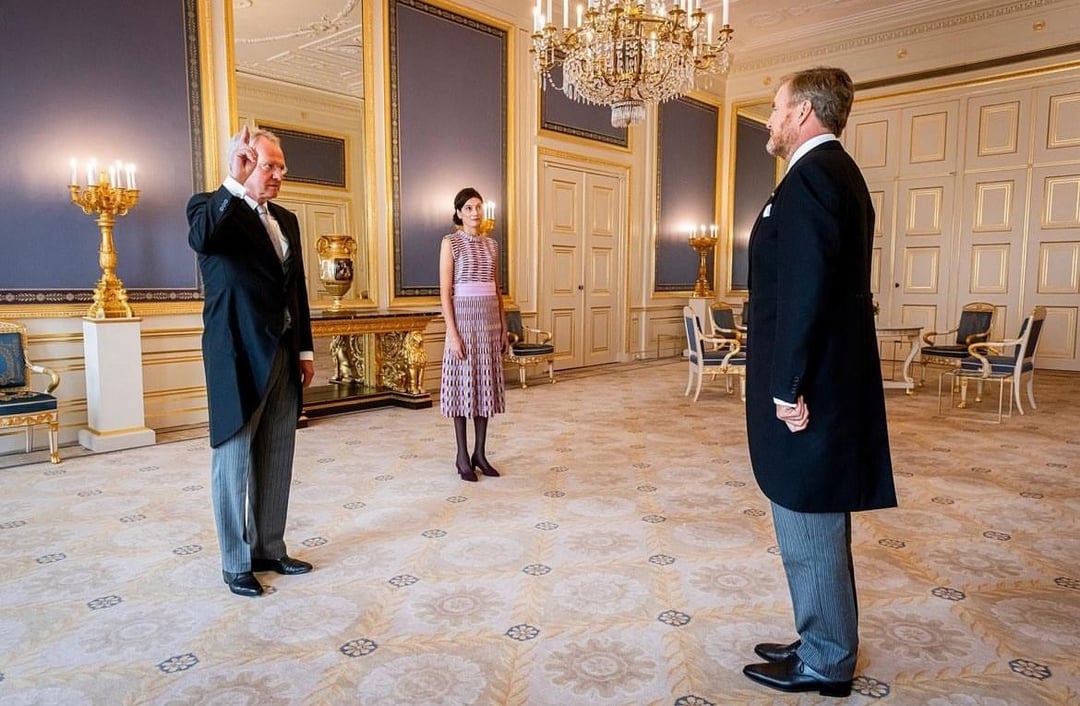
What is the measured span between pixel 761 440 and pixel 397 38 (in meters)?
5.96

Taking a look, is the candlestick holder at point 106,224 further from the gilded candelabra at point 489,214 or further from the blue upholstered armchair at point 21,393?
the gilded candelabra at point 489,214

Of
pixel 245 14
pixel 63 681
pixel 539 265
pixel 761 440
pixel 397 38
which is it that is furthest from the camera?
pixel 539 265

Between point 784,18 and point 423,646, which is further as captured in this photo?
point 784,18

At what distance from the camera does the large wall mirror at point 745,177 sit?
34.9ft

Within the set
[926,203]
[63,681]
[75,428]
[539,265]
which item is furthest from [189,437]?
[926,203]

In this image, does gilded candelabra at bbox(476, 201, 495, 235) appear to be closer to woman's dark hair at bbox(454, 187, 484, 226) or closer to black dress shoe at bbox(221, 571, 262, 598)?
woman's dark hair at bbox(454, 187, 484, 226)

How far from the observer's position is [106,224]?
4.59 metres

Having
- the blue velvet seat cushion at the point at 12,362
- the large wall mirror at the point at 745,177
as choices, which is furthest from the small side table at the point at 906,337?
the blue velvet seat cushion at the point at 12,362

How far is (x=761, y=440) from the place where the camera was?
5.71ft

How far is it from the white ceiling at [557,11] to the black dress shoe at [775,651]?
5533mm

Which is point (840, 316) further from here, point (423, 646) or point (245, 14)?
point (245, 14)

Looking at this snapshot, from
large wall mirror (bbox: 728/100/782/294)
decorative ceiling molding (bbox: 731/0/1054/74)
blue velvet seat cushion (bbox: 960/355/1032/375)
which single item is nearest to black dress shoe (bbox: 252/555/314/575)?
blue velvet seat cushion (bbox: 960/355/1032/375)

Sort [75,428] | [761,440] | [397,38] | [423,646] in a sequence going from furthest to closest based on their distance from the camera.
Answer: [397,38], [75,428], [423,646], [761,440]

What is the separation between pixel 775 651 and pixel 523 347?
17.9ft
